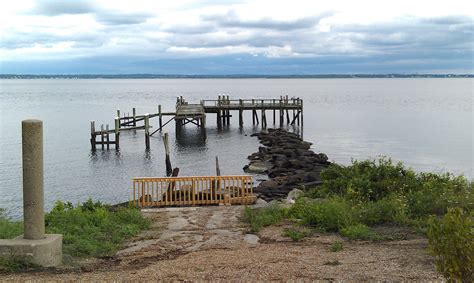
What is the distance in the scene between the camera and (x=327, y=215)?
14383mm

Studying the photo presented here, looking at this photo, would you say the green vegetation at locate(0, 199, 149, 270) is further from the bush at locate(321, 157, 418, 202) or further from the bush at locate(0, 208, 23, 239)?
the bush at locate(321, 157, 418, 202)

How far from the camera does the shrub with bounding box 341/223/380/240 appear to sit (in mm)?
13000

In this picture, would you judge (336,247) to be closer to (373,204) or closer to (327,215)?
(327,215)

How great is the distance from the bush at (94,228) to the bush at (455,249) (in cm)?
755

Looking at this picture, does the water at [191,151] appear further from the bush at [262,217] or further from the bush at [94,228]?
the bush at [262,217]

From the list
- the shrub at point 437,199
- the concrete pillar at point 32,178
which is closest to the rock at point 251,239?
the shrub at point 437,199

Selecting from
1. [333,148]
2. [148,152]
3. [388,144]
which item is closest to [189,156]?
[148,152]

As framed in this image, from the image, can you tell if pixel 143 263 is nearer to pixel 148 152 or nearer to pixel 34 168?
pixel 34 168

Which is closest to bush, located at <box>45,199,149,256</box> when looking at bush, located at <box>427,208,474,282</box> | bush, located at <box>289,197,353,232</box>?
bush, located at <box>289,197,353,232</box>

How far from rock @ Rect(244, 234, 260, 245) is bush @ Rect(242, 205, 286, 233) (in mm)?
516

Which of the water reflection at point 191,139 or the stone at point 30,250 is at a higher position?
the stone at point 30,250

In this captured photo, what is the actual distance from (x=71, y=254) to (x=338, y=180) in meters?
10.7

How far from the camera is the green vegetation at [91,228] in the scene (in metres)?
12.4

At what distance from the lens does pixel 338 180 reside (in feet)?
64.7
